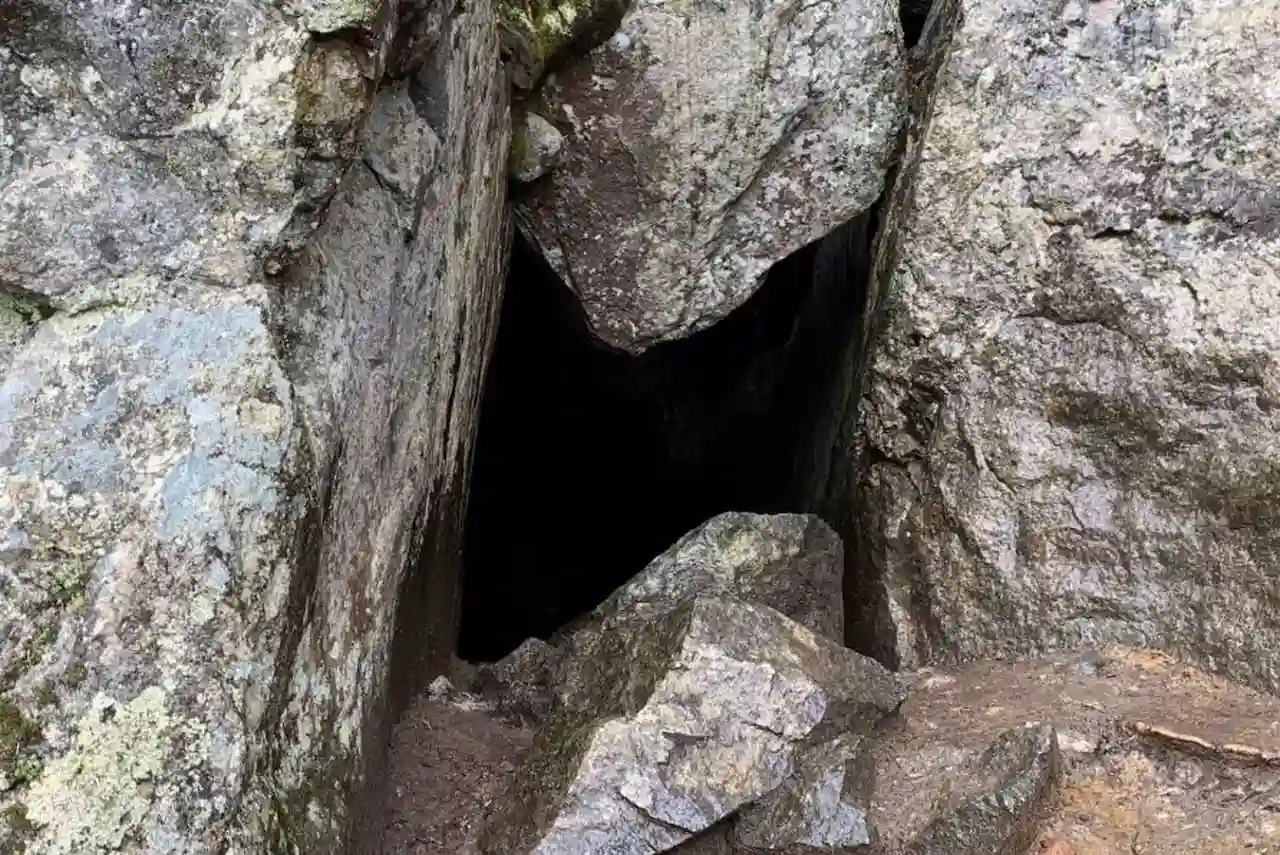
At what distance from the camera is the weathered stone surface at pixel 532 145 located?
336cm

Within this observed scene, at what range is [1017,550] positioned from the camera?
301 cm

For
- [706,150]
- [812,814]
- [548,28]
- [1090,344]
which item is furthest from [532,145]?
[812,814]

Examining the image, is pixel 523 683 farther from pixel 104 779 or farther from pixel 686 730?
pixel 104 779

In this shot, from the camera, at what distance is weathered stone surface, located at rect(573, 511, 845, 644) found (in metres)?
3.27

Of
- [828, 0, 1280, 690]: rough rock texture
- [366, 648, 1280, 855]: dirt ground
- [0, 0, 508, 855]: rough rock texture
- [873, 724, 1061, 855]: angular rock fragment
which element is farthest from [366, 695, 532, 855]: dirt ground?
[828, 0, 1280, 690]: rough rock texture

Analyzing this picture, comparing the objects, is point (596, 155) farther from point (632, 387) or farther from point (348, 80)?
point (632, 387)

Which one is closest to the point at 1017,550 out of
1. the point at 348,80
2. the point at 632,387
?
the point at 348,80

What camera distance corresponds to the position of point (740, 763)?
2.39m

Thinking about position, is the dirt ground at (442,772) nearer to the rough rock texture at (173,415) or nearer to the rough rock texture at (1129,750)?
the rough rock texture at (173,415)

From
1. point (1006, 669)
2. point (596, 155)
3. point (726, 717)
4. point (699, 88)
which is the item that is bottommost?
point (726, 717)

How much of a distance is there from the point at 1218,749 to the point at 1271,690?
0.28m

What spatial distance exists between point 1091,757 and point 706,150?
2.03m

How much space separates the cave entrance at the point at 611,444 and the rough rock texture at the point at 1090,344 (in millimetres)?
1686

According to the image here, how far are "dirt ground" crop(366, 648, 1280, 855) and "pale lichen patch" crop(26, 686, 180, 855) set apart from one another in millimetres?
745
